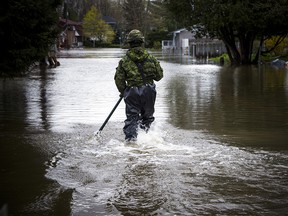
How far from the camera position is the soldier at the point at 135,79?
7582mm

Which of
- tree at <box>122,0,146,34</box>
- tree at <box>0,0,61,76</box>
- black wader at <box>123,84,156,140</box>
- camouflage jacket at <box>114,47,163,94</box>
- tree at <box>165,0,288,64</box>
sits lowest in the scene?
black wader at <box>123,84,156,140</box>

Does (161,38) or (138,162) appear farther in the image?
(161,38)

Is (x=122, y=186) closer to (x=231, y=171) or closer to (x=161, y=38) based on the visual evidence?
(x=231, y=171)

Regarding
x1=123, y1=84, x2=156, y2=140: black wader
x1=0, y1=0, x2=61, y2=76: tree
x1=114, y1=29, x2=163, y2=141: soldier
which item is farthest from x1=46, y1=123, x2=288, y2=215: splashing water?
x1=0, y1=0, x2=61, y2=76: tree

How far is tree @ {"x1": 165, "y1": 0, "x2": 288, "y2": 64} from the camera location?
101ft

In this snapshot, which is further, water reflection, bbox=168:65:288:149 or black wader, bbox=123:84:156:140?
water reflection, bbox=168:65:288:149

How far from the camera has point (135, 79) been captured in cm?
757

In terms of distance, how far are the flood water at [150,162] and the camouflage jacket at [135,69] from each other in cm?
86

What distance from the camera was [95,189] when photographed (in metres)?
5.25

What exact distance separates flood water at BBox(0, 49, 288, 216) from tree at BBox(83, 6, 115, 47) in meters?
98.8

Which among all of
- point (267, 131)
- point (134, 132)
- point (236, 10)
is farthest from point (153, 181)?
point (236, 10)

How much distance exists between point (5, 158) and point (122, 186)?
6.98 feet

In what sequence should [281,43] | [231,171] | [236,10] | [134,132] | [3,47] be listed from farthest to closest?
1. [281,43]
2. [236,10]
3. [3,47]
4. [134,132]
5. [231,171]

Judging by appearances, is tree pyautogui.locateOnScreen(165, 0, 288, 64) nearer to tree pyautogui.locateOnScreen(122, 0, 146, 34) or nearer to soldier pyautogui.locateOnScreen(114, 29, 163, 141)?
soldier pyautogui.locateOnScreen(114, 29, 163, 141)
